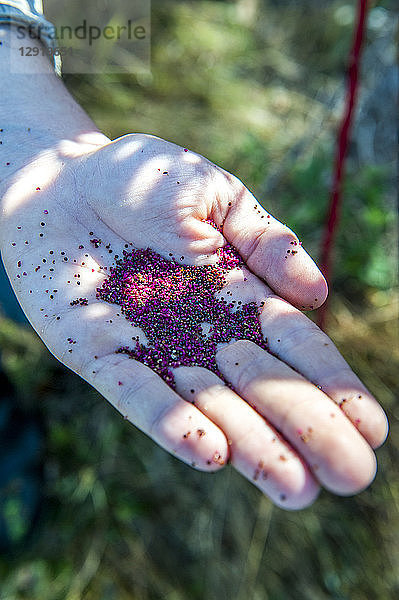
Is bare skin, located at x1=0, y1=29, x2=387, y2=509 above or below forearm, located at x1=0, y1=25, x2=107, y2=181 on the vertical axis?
below

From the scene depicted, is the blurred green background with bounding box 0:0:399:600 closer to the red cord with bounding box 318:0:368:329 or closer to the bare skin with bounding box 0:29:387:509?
the bare skin with bounding box 0:29:387:509

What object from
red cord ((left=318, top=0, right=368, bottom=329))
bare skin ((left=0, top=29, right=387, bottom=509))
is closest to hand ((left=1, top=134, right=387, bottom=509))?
bare skin ((left=0, top=29, right=387, bottom=509))

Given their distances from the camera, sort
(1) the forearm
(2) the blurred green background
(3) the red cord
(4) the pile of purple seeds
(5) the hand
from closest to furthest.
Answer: (5) the hand
(4) the pile of purple seeds
(3) the red cord
(1) the forearm
(2) the blurred green background

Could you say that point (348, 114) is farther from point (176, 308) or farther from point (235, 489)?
point (235, 489)

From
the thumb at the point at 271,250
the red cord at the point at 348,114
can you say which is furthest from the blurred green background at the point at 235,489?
the thumb at the point at 271,250

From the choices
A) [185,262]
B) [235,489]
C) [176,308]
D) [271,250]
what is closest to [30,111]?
Result: [185,262]

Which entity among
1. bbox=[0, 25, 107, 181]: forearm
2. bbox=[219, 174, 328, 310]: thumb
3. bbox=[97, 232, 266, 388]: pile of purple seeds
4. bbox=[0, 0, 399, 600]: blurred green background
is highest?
bbox=[0, 25, 107, 181]: forearm

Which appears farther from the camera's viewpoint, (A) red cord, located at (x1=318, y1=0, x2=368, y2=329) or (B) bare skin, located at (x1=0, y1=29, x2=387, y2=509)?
(A) red cord, located at (x1=318, y1=0, x2=368, y2=329)

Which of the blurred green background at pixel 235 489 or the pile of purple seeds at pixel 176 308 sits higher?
the pile of purple seeds at pixel 176 308

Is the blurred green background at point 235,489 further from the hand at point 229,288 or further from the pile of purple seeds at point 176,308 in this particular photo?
the pile of purple seeds at point 176,308
